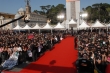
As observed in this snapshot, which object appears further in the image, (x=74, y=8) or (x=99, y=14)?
(x=99, y=14)

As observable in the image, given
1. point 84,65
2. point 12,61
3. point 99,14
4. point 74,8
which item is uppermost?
point 99,14

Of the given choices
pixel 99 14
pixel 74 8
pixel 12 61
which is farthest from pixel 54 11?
pixel 12 61

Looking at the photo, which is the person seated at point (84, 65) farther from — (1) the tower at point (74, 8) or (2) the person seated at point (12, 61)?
(1) the tower at point (74, 8)

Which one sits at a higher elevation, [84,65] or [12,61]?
[84,65]

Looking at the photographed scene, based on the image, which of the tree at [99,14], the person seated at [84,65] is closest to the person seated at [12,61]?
the person seated at [84,65]

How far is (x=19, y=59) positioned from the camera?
13531 mm

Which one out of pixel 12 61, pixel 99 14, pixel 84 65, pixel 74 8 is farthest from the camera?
pixel 99 14

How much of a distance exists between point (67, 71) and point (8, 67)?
3826mm

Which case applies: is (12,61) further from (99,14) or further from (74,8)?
(99,14)

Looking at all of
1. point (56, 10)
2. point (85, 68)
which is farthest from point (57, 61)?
point (56, 10)

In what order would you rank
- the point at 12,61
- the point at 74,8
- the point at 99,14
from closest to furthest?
the point at 12,61
the point at 74,8
the point at 99,14

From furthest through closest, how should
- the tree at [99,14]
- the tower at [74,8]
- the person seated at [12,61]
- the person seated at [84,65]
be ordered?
the tree at [99,14], the tower at [74,8], the person seated at [12,61], the person seated at [84,65]

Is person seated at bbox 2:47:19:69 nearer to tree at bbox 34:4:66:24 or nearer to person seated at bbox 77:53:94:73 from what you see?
person seated at bbox 77:53:94:73

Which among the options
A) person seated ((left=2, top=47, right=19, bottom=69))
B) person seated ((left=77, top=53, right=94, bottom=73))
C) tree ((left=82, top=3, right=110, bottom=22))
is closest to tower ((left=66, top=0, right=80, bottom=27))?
tree ((left=82, top=3, right=110, bottom=22))
